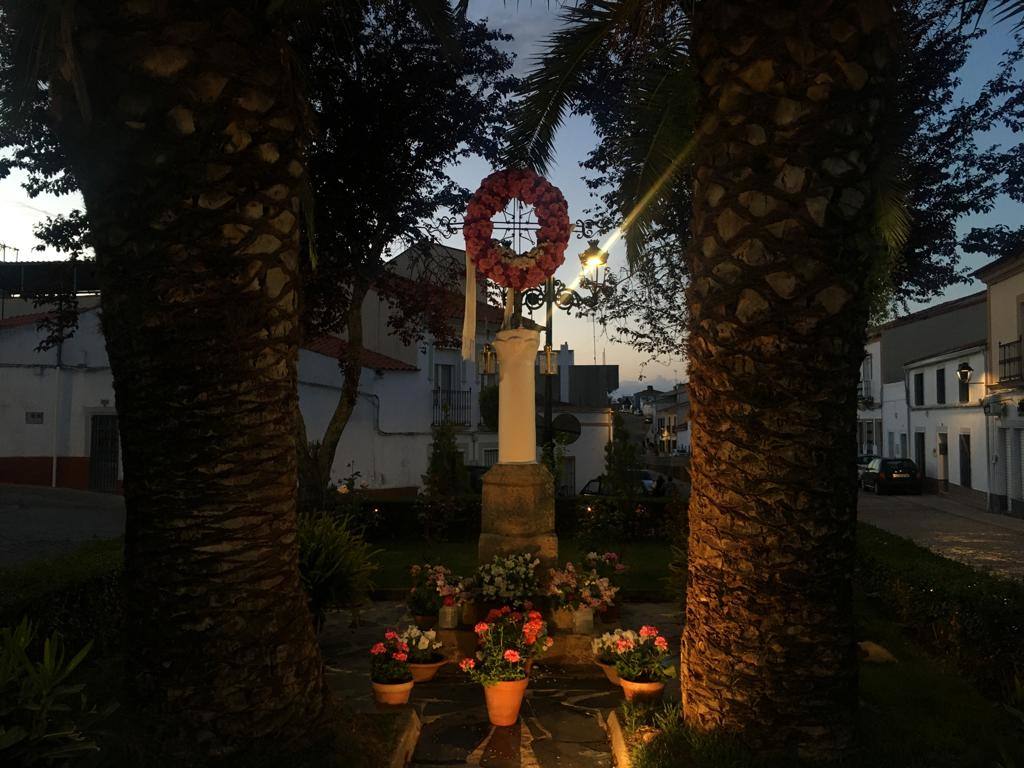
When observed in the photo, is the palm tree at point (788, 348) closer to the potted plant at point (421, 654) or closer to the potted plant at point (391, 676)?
the potted plant at point (391, 676)

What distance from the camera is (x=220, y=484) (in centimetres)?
326

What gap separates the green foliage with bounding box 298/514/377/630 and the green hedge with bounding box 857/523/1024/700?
16.7 ft

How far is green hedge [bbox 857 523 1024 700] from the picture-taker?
5.60 meters

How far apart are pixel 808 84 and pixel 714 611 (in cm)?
239

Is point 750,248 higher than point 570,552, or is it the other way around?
point 750,248

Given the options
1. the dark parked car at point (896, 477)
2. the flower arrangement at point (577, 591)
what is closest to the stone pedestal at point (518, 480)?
the flower arrangement at point (577, 591)

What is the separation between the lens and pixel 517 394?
350 inches

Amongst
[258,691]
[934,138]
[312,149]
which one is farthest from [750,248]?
[934,138]

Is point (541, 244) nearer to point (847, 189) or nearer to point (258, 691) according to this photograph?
point (847, 189)

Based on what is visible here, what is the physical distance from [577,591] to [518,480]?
1.37 m

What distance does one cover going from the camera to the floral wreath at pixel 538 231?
8750 mm

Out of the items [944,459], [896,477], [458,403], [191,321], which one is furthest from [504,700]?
[944,459]

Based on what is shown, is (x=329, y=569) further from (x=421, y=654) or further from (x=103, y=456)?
(x=103, y=456)

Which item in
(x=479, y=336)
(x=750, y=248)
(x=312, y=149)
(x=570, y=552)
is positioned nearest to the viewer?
(x=750, y=248)
